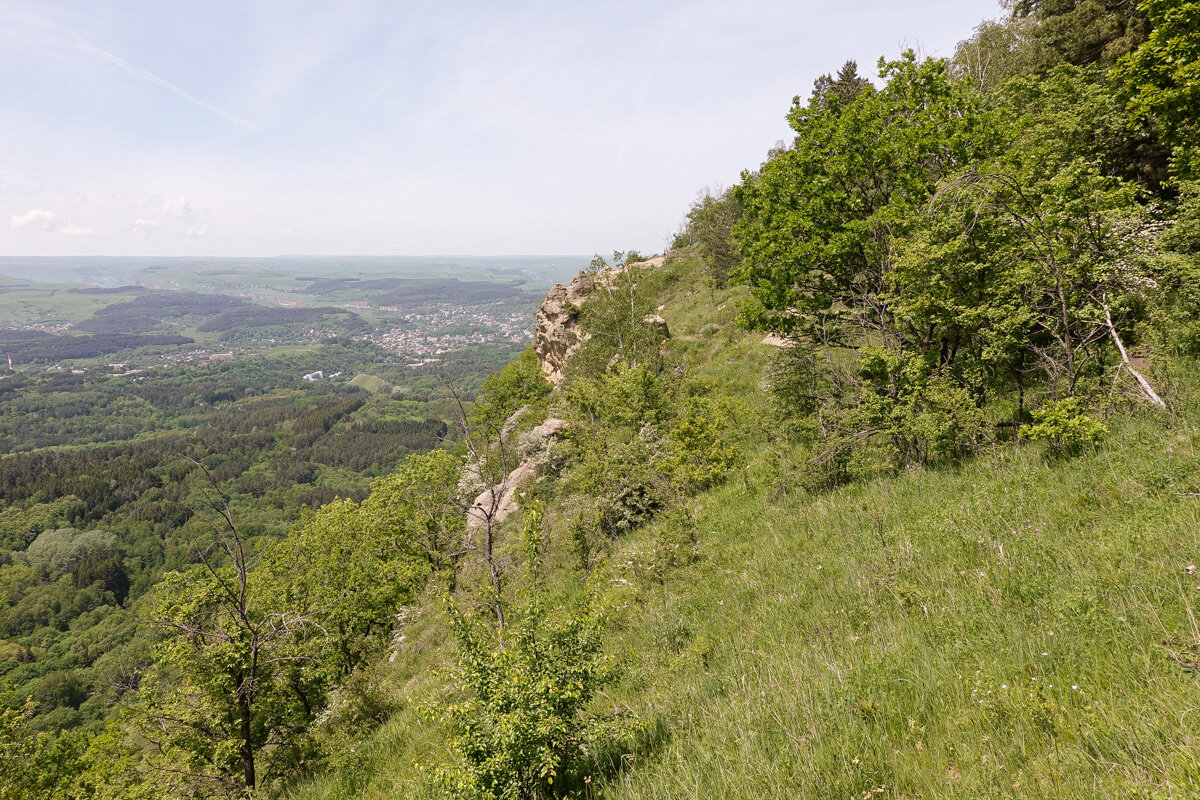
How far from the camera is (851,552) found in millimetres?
7273

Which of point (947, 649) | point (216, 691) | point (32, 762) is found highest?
point (947, 649)

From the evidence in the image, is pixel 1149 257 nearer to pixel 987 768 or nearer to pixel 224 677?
pixel 987 768

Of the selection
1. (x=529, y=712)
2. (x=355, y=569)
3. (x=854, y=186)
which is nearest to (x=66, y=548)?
(x=355, y=569)

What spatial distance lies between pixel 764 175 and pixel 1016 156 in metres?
5.73

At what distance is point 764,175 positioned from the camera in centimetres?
1375

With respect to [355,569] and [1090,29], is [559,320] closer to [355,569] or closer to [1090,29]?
[355,569]

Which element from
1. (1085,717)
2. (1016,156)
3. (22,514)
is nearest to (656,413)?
(1016,156)

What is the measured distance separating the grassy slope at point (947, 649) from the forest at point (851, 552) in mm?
30

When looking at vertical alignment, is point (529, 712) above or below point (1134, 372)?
below

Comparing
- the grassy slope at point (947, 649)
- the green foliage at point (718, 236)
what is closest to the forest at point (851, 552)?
the grassy slope at point (947, 649)

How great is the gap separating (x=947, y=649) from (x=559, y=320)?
4325cm

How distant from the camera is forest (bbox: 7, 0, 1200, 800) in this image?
3689 millimetres

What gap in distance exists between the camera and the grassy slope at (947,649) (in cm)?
296

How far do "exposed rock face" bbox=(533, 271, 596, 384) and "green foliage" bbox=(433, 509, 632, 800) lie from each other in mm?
38226
